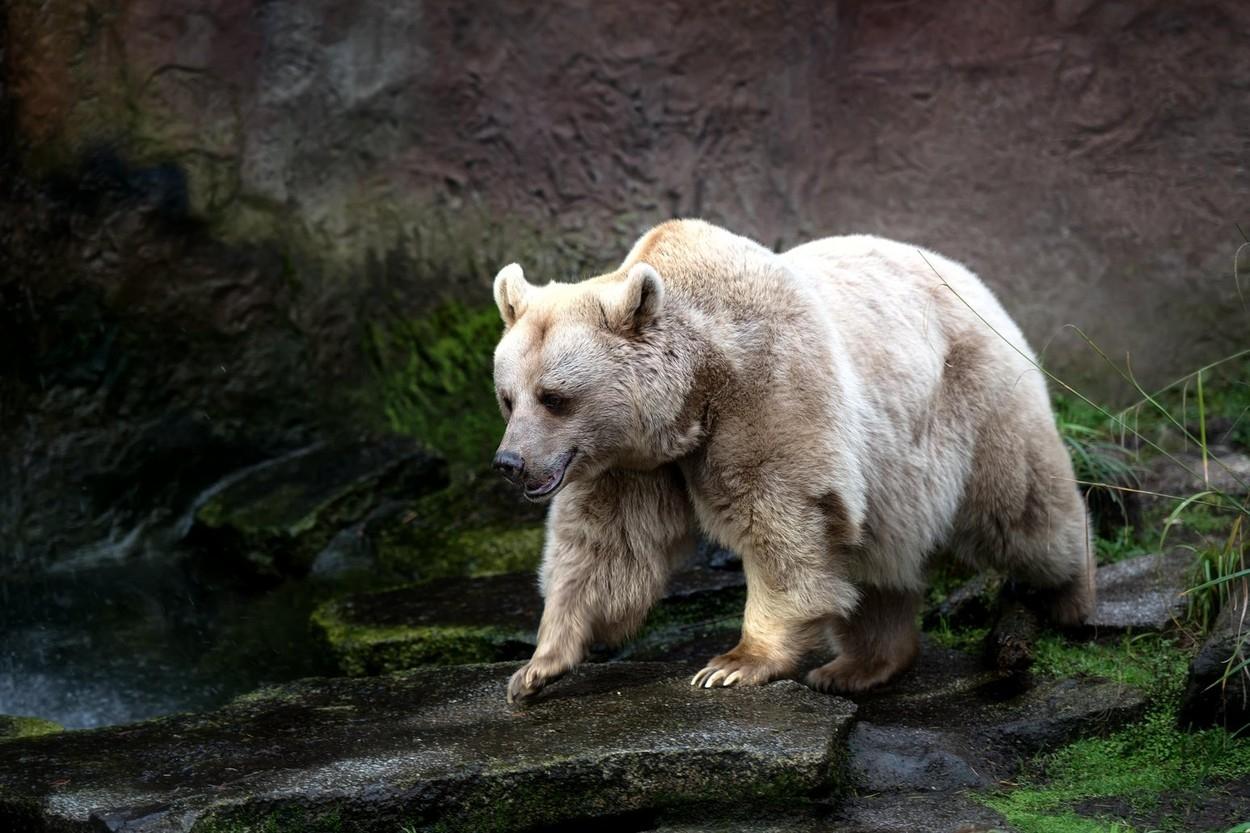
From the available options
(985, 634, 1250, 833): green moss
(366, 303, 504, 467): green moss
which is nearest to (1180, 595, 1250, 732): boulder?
(985, 634, 1250, 833): green moss

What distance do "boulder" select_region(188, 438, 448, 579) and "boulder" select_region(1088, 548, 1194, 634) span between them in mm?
4285

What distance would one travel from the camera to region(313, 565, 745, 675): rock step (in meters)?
6.38

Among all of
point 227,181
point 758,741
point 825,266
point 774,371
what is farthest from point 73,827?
point 227,181

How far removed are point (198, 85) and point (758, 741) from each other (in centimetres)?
632

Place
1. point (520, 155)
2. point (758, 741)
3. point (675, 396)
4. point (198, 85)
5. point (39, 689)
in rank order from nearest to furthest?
point (758, 741), point (675, 396), point (39, 689), point (198, 85), point (520, 155)

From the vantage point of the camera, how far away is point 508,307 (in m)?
4.95

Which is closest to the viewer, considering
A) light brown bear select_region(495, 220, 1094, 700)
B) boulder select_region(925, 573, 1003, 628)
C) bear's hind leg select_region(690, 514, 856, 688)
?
light brown bear select_region(495, 220, 1094, 700)

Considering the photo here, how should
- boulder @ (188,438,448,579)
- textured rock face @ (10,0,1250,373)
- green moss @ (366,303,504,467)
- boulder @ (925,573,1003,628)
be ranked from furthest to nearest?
green moss @ (366,303,504,467), textured rock face @ (10,0,1250,373), boulder @ (188,438,448,579), boulder @ (925,573,1003,628)

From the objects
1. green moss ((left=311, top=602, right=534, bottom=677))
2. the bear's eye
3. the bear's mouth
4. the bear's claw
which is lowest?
green moss ((left=311, top=602, right=534, bottom=677))

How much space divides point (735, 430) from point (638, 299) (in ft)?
1.80

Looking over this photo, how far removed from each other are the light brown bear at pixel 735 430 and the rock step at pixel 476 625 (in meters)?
1.33

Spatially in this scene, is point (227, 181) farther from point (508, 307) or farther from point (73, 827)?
point (73, 827)

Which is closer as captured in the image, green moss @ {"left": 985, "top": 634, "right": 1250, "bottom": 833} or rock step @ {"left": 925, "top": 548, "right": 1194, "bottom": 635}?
green moss @ {"left": 985, "top": 634, "right": 1250, "bottom": 833}

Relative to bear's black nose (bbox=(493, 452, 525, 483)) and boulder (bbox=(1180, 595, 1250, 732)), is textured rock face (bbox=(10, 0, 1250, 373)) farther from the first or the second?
bear's black nose (bbox=(493, 452, 525, 483))
